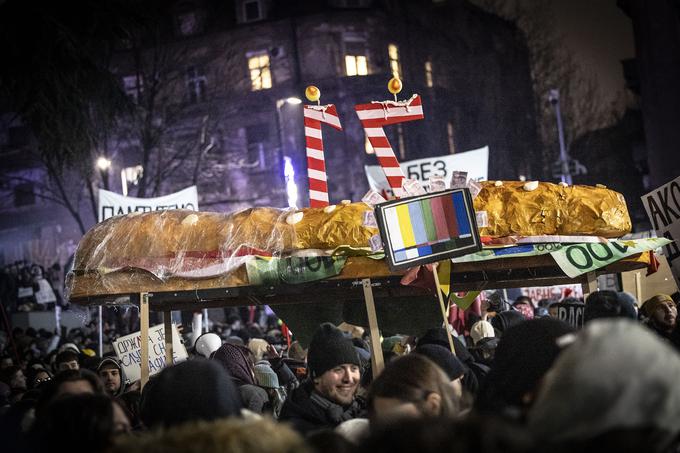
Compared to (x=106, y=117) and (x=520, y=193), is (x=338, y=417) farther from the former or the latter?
(x=106, y=117)

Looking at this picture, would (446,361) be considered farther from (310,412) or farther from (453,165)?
(453,165)

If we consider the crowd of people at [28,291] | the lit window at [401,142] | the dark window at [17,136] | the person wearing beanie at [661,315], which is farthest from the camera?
the dark window at [17,136]

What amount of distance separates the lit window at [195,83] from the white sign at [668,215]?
34235mm

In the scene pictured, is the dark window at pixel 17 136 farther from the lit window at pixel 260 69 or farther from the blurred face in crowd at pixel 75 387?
the blurred face in crowd at pixel 75 387

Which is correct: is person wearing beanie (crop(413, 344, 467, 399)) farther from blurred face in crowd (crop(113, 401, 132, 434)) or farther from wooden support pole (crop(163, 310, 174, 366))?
wooden support pole (crop(163, 310, 174, 366))

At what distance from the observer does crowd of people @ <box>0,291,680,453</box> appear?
81.7 inches

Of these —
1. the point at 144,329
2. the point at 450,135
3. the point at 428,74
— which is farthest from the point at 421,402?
the point at 450,135

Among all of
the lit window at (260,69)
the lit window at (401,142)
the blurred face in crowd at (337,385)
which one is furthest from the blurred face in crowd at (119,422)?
the lit window at (260,69)

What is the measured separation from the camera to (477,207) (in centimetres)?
746

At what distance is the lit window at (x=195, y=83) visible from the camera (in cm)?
4062

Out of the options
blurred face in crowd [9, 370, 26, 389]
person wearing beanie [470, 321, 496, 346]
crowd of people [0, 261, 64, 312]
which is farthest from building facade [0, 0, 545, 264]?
person wearing beanie [470, 321, 496, 346]

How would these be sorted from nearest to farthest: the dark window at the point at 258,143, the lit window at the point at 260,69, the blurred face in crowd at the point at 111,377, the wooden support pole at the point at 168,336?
the blurred face in crowd at the point at 111,377
the wooden support pole at the point at 168,336
the dark window at the point at 258,143
the lit window at the point at 260,69

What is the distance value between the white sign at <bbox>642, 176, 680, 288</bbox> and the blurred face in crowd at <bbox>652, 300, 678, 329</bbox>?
0.42m

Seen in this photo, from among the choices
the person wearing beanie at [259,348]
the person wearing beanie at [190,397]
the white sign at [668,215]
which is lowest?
the person wearing beanie at [259,348]
